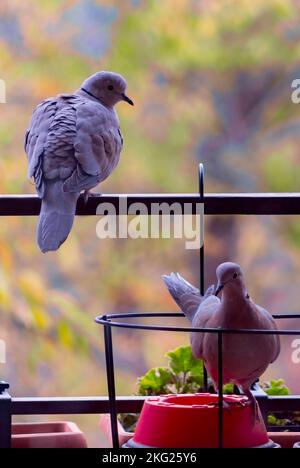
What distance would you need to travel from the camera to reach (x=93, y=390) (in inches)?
159

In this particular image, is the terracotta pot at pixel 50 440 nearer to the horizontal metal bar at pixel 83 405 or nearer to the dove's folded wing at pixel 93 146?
the horizontal metal bar at pixel 83 405

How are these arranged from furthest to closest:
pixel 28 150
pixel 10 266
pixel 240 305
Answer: pixel 10 266 → pixel 28 150 → pixel 240 305

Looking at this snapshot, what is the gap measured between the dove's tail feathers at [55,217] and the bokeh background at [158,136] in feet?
8.03

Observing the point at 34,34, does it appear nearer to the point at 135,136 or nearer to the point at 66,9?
the point at 66,9

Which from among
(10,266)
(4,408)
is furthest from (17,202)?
(10,266)

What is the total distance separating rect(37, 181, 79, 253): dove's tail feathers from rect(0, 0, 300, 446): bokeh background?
2.45 meters

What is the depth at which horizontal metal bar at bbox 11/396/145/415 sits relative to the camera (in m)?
1.24

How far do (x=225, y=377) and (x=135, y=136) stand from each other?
312 centimetres

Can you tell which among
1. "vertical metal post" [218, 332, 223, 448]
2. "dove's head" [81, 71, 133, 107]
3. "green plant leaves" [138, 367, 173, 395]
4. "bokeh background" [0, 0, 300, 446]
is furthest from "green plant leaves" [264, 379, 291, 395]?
"bokeh background" [0, 0, 300, 446]

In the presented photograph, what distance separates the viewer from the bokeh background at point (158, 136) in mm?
3928

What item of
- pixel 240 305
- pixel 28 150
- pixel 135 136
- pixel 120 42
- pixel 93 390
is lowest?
pixel 93 390

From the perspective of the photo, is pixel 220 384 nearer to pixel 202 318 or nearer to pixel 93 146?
pixel 202 318

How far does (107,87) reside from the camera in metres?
1.80

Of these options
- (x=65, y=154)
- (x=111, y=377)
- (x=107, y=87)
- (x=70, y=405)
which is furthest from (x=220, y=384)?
(x=107, y=87)
